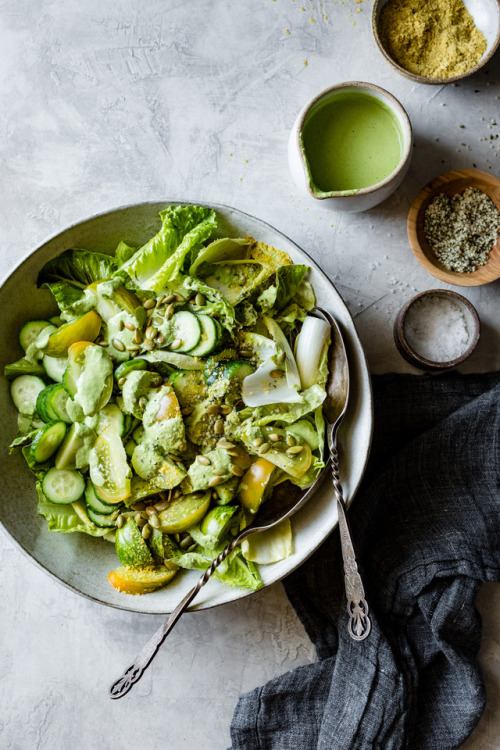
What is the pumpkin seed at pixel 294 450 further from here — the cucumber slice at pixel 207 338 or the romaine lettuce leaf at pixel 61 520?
the romaine lettuce leaf at pixel 61 520

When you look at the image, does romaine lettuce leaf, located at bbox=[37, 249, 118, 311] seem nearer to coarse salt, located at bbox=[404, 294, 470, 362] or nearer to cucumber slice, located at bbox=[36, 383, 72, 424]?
cucumber slice, located at bbox=[36, 383, 72, 424]

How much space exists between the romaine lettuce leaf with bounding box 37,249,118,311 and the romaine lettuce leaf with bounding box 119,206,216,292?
110 mm

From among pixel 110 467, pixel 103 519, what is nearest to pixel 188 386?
pixel 110 467

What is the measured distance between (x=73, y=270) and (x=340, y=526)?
1.40 meters

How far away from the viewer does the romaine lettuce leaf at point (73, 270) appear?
7.73ft

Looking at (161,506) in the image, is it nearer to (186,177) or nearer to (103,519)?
(103,519)

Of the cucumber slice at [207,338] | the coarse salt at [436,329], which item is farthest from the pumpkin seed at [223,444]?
the coarse salt at [436,329]

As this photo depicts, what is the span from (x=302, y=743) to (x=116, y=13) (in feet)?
10.8

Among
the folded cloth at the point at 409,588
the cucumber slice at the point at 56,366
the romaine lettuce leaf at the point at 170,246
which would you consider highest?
the romaine lettuce leaf at the point at 170,246

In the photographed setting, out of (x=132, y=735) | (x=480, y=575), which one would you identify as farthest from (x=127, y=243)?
(x=132, y=735)

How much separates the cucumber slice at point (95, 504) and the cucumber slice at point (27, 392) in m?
0.37

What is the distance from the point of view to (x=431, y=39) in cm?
257

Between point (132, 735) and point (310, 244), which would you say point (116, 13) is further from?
point (132, 735)

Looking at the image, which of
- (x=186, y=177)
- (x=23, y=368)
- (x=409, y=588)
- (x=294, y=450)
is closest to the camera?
(x=294, y=450)
